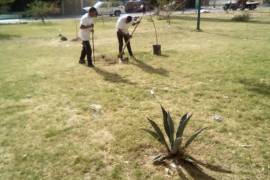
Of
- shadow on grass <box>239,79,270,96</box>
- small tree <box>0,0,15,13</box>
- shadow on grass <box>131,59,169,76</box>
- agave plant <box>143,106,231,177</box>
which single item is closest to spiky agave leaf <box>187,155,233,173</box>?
agave plant <box>143,106,231,177</box>

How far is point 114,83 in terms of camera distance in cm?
742

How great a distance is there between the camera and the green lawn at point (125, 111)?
157 inches

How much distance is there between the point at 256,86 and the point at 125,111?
3072 mm

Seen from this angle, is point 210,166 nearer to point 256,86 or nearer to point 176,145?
point 176,145

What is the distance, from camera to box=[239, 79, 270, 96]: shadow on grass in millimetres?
6605

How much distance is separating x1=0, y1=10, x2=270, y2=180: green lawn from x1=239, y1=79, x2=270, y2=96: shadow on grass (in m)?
0.02

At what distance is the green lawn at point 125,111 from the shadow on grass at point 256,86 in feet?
0.07

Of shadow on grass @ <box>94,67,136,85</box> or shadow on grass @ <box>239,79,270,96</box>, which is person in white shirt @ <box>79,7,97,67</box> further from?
shadow on grass @ <box>239,79,270,96</box>

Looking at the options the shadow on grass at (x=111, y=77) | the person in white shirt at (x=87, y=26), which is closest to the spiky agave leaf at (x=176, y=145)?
the shadow on grass at (x=111, y=77)

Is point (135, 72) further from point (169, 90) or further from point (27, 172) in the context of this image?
point (27, 172)

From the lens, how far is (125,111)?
5.71 metres

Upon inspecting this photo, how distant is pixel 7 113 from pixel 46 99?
893mm

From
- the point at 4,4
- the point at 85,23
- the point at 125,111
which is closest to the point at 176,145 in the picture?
the point at 125,111

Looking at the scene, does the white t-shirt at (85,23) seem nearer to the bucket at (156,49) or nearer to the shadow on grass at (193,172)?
the bucket at (156,49)
